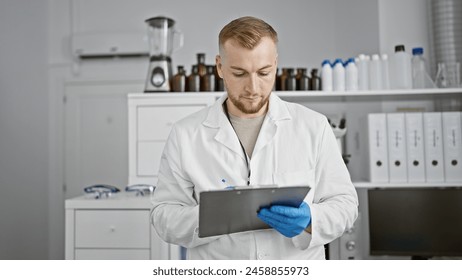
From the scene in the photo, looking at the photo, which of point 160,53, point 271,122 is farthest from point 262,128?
point 160,53

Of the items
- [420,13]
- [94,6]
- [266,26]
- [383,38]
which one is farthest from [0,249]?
[420,13]

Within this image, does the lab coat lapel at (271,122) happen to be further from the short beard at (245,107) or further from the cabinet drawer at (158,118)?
the cabinet drawer at (158,118)

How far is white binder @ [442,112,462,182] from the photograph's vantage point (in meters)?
1.48

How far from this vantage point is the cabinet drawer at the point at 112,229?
4.44 feet

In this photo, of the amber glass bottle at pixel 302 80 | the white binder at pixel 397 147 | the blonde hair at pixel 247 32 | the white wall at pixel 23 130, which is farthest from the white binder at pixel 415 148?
the white wall at pixel 23 130

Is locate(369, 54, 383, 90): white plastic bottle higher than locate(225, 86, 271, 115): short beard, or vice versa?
locate(369, 54, 383, 90): white plastic bottle

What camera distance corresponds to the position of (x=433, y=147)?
1502 mm

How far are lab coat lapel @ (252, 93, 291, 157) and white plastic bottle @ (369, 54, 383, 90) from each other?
2.63 ft

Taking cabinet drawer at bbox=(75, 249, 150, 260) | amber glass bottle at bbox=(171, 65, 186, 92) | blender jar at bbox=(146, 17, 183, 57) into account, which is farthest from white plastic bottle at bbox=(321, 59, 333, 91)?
cabinet drawer at bbox=(75, 249, 150, 260)

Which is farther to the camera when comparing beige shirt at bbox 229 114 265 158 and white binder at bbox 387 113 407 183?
white binder at bbox 387 113 407 183

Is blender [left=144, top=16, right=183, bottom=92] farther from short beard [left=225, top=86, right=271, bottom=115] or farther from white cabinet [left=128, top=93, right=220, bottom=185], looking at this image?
short beard [left=225, top=86, right=271, bottom=115]

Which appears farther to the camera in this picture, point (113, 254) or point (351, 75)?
point (351, 75)

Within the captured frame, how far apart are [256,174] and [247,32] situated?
269mm

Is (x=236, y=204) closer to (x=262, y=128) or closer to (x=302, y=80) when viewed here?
(x=262, y=128)
